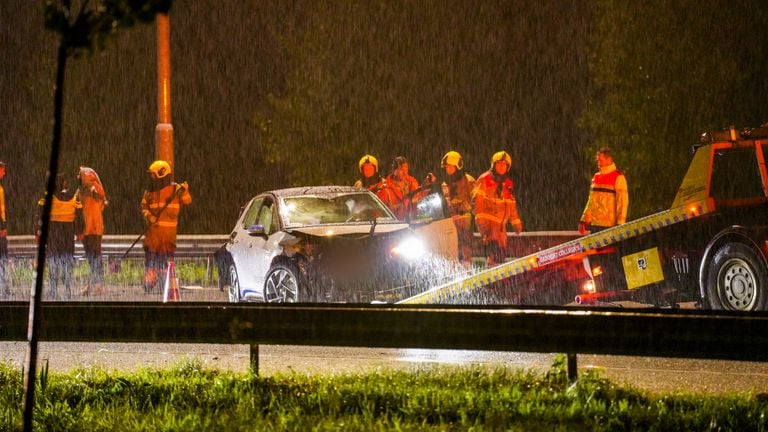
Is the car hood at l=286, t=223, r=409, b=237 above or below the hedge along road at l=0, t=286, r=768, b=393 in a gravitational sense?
above

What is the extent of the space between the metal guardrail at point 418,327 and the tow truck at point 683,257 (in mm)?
3517

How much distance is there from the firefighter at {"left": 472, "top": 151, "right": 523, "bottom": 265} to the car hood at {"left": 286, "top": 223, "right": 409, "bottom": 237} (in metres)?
2.29

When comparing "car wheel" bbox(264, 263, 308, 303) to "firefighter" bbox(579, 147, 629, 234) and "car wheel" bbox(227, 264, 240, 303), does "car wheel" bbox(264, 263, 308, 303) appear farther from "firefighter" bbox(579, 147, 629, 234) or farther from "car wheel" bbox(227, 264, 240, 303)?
"firefighter" bbox(579, 147, 629, 234)

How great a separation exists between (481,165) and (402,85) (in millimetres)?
8206

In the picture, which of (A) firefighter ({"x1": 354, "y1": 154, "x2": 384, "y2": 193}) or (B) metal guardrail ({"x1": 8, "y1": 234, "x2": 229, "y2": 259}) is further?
(B) metal guardrail ({"x1": 8, "y1": 234, "x2": 229, "y2": 259})

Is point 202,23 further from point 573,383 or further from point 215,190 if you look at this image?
point 573,383

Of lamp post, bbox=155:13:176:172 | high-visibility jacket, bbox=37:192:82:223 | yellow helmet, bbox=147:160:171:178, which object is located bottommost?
high-visibility jacket, bbox=37:192:82:223

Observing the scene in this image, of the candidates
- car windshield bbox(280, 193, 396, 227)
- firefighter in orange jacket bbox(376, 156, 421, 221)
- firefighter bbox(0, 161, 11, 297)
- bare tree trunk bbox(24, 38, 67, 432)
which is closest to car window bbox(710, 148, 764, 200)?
car windshield bbox(280, 193, 396, 227)

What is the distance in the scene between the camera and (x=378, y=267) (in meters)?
12.6

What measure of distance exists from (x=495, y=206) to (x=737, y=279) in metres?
4.60

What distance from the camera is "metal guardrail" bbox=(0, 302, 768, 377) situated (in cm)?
739

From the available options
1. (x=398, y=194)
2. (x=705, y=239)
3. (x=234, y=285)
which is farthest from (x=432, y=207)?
(x=705, y=239)

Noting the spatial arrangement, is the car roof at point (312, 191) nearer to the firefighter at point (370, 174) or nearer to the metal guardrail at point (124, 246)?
the firefighter at point (370, 174)

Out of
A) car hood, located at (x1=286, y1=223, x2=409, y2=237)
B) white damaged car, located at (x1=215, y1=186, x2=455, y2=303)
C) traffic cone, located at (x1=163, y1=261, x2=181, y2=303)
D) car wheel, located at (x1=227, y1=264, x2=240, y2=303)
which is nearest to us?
white damaged car, located at (x1=215, y1=186, x2=455, y2=303)
